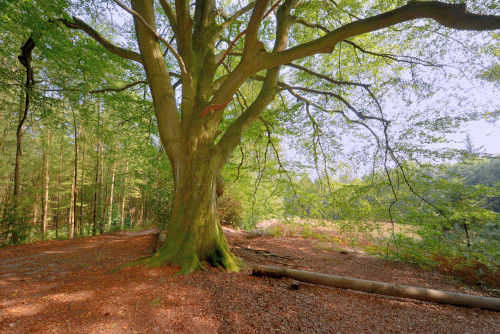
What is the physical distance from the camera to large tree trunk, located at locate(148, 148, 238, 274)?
10.6ft

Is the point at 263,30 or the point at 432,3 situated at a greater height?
Answer: the point at 263,30

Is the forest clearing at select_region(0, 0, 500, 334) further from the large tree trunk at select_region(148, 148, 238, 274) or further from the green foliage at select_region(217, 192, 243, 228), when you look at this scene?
the green foliage at select_region(217, 192, 243, 228)

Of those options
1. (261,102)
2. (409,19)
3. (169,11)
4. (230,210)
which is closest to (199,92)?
(261,102)

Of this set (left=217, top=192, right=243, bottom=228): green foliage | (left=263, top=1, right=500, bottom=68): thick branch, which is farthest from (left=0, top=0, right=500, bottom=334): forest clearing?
(left=217, top=192, right=243, bottom=228): green foliage

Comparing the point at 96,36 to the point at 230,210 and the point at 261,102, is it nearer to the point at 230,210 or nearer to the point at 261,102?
the point at 261,102

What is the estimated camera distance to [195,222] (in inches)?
131

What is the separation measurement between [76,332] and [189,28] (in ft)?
16.0

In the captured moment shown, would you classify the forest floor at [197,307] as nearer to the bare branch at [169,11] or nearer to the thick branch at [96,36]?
the thick branch at [96,36]

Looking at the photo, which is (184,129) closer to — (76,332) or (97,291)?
(97,291)

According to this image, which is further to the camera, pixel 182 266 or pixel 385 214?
pixel 385 214

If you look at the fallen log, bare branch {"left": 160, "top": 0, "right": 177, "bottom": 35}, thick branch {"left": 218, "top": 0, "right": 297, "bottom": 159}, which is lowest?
the fallen log

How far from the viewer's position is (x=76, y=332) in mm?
1551

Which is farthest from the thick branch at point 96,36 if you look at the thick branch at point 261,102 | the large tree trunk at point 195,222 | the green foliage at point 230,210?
the green foliage at point 230,210

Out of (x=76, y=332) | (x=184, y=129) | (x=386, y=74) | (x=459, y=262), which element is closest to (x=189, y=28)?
(x=184, y=129)
